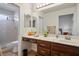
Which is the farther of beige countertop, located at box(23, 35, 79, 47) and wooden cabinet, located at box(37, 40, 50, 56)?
wooden cabinet, located at box(37, 40, 50, 56)

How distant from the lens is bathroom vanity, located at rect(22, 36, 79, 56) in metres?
1.31

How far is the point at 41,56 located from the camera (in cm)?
142

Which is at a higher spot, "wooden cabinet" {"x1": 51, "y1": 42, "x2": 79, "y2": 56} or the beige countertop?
the beige countertop

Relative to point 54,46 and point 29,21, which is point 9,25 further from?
point 54,46

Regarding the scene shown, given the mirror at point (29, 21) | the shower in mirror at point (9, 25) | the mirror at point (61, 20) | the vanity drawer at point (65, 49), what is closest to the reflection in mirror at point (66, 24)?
the mirror at point (61, 20)

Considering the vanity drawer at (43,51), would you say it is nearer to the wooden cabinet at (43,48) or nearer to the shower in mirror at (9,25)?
the wooden cabinet at (43,48)

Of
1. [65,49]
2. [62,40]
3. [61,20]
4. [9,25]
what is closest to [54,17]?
[61,20]

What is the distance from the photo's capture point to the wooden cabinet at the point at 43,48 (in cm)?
149

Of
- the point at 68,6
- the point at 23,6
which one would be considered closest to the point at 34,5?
the point at 23,6

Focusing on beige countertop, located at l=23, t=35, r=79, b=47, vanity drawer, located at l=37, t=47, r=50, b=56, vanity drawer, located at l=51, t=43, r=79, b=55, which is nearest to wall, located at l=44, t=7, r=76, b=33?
beige countertop, located at l=23, t=35, r=79, b=47

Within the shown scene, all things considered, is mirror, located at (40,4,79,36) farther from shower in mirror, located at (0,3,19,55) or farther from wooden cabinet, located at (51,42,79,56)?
shower in mirror, located at (0,3,19,55)

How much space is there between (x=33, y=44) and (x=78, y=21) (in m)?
0.80

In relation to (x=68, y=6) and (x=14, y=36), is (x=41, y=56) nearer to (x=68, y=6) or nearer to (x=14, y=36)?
(x=14, y=36)

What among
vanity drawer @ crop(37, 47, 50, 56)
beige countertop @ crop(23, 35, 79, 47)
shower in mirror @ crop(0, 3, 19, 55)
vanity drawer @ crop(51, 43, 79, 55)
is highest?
shower in mirror @ crop(0, 3, 19, 55)
